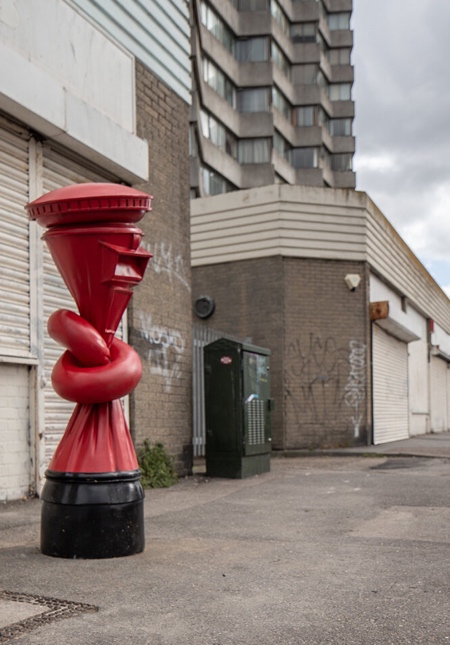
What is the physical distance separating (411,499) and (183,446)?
A: 144 inches

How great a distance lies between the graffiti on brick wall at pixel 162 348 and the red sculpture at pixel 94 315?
4698 mm

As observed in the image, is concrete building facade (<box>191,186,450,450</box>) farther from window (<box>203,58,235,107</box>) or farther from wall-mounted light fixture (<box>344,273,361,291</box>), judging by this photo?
window (<box>203,58,235,107</box>)

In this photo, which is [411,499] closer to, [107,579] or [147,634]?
[107,579]

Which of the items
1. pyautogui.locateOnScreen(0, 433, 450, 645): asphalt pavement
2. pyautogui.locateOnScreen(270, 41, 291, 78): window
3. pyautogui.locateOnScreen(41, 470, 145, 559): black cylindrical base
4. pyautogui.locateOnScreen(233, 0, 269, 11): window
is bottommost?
pyautogui.locateOnScreen(0, 433, 450, 645): asphalt pavement

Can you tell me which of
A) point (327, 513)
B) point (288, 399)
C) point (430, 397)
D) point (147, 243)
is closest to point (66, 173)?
point (147, 243)

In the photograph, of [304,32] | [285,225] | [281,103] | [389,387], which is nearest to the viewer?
[285,225]

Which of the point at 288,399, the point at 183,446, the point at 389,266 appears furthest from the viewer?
the point at 389,266

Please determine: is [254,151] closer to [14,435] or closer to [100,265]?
[14,435]

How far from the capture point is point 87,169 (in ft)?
30.6

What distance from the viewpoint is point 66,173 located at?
8945 millimetres

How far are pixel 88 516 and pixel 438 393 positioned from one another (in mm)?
25933

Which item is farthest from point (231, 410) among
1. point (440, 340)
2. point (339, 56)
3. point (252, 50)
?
point (339, 56)

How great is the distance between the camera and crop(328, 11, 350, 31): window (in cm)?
5524

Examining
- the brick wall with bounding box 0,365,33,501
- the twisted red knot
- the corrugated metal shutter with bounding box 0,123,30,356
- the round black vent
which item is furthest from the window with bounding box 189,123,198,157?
the twisted red knot
